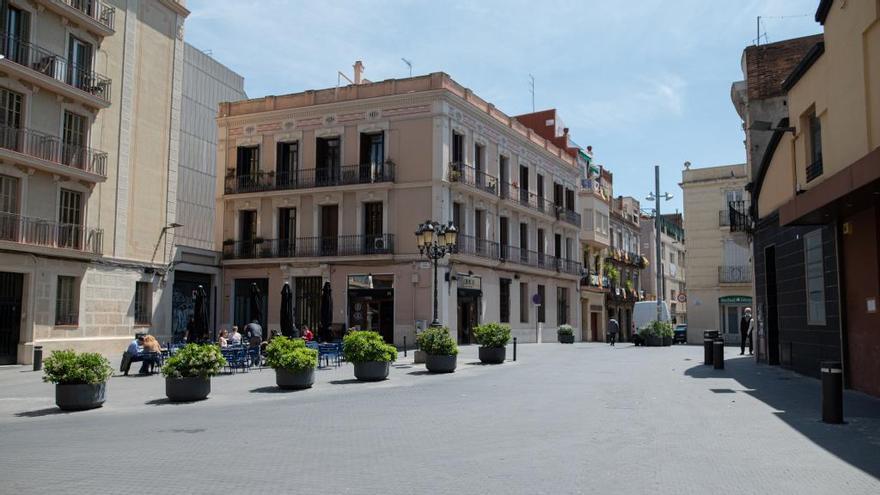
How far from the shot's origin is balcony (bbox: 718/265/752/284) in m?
42.4

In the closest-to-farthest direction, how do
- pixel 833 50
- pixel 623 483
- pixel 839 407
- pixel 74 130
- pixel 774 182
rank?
pixel 623 483 < pixel 839 407 < pixel 833 50 < pixel 774 182 < pixel 74 130

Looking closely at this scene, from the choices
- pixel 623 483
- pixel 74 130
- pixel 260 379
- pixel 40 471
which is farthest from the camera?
pixel 74 130

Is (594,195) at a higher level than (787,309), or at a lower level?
higher

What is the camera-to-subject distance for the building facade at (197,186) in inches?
1340

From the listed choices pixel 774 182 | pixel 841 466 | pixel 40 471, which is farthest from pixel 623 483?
pixel 774 182

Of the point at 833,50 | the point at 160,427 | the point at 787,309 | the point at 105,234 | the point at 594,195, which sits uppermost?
the point at 594,195

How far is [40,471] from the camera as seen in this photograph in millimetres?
7238

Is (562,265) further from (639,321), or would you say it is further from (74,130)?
(74,130)

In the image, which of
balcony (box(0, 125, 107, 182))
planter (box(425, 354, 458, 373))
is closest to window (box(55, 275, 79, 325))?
balcony (box(0, 125, 107, 182))

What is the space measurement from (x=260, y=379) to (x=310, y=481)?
1173 cm

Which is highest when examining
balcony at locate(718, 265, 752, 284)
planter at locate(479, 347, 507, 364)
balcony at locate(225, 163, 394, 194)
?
balcony at locate(225, 163, 394, 194)

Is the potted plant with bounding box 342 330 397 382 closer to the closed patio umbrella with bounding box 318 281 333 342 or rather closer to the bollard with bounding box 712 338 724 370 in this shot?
the closed patio umbrella with bounding box 318 281 333 342

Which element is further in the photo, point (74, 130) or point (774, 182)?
point (74, 130)

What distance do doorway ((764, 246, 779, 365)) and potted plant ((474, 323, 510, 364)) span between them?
25.4 feet
